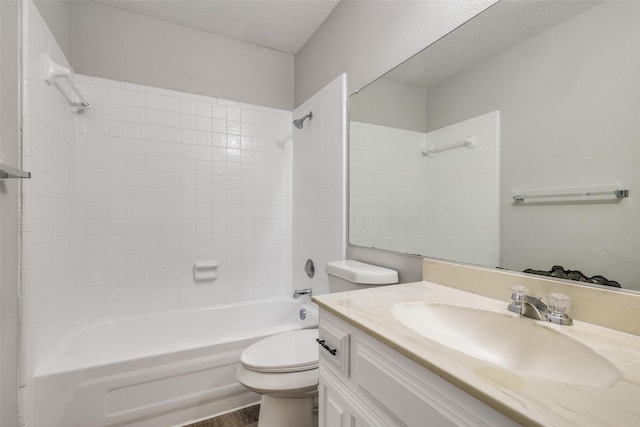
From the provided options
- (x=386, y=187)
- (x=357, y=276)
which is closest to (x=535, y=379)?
(x=357, y=276)

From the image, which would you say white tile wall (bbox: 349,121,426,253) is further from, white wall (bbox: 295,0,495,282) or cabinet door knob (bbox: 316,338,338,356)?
cabinet door knob (bbox: 316,338,338,356)

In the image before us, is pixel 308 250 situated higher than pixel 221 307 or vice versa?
pixel 308 250

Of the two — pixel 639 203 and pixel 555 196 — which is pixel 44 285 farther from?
pixel 639 203

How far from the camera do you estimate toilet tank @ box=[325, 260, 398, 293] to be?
55.1 inches

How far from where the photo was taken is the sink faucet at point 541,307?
0.75 metres

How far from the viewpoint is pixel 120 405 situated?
1.47m

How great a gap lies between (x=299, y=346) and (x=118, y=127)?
6.17 feet

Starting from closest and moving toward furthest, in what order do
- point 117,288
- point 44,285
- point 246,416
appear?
point 44,285
point 246,416
point 117,288

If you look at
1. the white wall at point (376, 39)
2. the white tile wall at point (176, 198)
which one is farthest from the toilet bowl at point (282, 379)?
the white tile wall at point (176, 198)

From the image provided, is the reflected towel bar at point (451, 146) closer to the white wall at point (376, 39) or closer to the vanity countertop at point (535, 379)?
the white wall at point (376, 39)

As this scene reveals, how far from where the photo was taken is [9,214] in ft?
3.71

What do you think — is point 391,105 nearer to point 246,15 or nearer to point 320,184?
point 320,184

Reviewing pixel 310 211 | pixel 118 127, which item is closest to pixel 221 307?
pixel 310 211

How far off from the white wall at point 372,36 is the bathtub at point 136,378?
1596 millimetres
